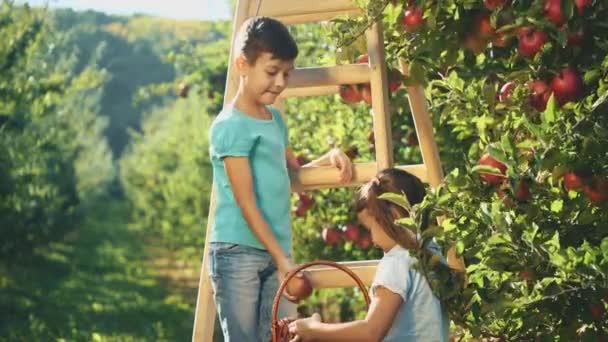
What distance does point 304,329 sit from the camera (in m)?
3.40

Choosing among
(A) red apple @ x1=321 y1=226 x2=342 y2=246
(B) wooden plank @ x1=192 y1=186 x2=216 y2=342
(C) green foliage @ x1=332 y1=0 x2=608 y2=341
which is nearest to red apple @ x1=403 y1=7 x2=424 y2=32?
(C) green foliage @ x1=332 y1=0 x2=608 y2=341

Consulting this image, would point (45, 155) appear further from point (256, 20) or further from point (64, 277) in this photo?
point (256, 20)

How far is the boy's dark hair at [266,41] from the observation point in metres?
3.71

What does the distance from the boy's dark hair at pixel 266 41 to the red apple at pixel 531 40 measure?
75 centimetres

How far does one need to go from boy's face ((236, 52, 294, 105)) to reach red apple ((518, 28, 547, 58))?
0.77 m

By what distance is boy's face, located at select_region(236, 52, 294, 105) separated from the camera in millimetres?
3738

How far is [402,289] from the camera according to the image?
3.38 m

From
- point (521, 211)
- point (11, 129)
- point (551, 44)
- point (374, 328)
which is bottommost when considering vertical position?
point (374, 328)

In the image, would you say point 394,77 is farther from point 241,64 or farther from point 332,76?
point 241,64

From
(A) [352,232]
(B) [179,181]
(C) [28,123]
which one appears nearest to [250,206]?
(A) [352,232]

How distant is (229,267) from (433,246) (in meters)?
0.60

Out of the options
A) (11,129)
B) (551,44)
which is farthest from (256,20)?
(11,129)

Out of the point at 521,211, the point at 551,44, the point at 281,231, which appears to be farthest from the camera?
the point at 281,231

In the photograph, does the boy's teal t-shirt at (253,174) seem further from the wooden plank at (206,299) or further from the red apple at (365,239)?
the red apple at (365,239)
